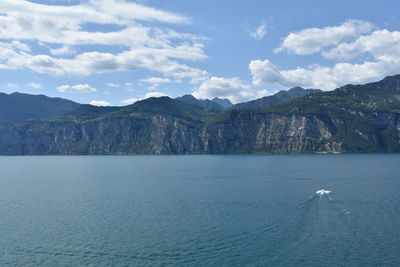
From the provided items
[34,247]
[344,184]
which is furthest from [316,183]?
[34,247]

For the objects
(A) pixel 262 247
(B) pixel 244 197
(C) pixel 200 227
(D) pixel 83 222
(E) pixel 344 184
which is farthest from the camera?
(E) pixel 344 184

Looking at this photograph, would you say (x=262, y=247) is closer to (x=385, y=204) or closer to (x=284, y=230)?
(x=284, y=230)

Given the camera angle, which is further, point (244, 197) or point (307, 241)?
point (244, 197)

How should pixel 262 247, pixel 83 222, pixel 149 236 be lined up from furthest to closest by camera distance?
pixel 83 222, pixel 149 236, pixel 262 247

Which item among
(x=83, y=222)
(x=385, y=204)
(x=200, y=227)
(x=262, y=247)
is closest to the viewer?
(x=262, y=247)

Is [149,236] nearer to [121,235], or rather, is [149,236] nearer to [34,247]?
[121,235]

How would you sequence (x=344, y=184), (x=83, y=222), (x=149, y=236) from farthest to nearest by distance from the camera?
(x=344, y=184) < (x=83, y=222) < (x=149, y=236)

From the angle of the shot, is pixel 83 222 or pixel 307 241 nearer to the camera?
pixel 307 241

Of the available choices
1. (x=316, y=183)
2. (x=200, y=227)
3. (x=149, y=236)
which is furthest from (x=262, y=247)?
(x=316, y=183)

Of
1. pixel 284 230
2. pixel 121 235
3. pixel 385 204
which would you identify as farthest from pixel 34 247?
pixel 385 204
